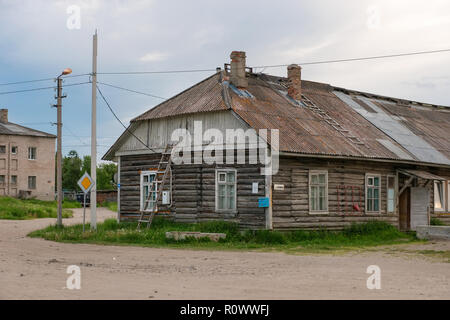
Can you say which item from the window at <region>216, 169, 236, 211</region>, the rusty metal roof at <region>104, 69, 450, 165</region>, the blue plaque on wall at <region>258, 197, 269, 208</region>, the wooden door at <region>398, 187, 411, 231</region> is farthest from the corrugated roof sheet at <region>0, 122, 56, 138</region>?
the blue plaque on wall at <region>258, 197, 269, 208</region>

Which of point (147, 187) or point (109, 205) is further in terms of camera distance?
point (109, 205)

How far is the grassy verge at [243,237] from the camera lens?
20859mm

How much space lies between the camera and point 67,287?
1074cm

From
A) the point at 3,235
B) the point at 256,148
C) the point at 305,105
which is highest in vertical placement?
the point at 305,105

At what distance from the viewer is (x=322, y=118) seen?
2714 cm

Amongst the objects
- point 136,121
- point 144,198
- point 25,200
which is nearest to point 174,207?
point 144,198

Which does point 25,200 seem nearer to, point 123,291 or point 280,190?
point 280,190

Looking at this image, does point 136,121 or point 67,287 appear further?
point 136,121

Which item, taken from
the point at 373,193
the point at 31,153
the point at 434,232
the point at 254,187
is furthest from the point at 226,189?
the point at 31,153

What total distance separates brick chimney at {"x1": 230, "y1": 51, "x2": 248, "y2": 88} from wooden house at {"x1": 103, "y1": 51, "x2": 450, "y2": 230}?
0.04 m

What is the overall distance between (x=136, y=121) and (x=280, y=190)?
24.7 feet

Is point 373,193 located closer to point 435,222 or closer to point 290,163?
point 435,222

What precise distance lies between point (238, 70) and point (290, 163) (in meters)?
5.19

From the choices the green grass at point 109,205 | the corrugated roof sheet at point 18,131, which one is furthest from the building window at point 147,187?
the corrugated roof sheet at point 18,131
